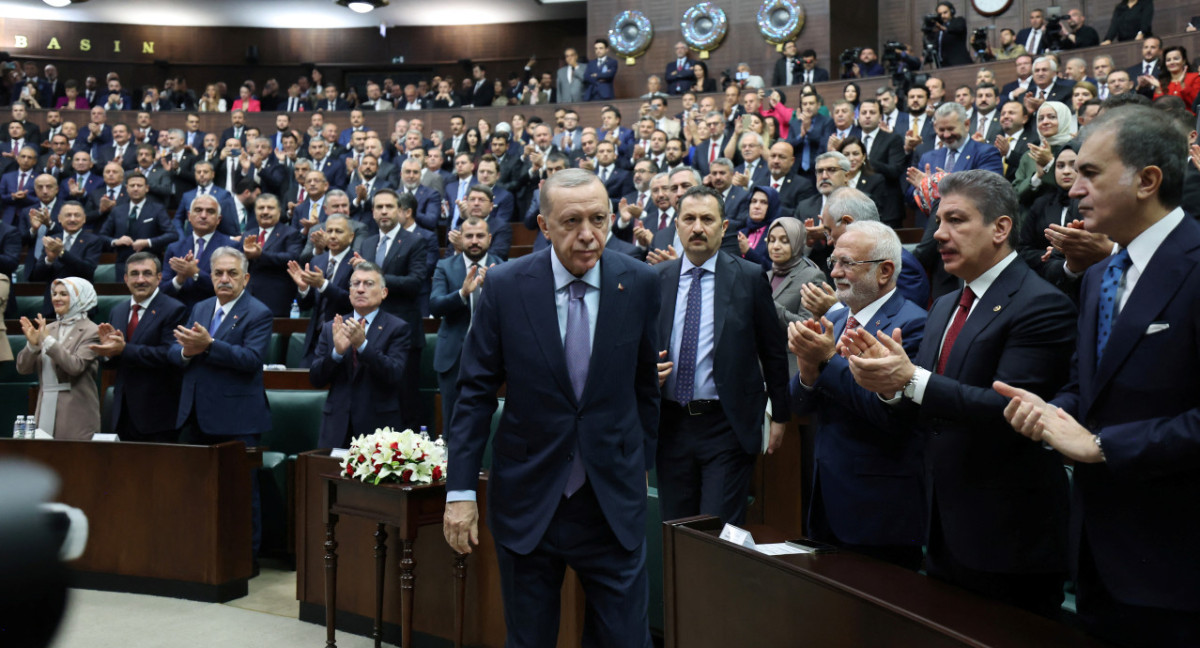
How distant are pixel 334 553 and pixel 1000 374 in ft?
7.46

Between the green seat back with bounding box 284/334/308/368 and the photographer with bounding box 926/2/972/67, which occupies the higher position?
the photographer with bounding box 926/2/972/67

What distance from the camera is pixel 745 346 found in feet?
8.98

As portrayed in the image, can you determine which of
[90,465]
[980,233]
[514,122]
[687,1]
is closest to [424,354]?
[90,465]

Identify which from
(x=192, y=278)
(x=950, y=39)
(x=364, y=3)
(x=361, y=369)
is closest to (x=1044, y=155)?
(x=361, y=369)

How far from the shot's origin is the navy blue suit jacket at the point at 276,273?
612cm

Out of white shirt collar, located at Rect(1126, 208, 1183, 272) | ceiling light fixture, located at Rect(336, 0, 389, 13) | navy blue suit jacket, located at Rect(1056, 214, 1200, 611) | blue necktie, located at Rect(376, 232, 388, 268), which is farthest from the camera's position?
ceiling light fixture, located at Rect(336, 0, 389, 13)

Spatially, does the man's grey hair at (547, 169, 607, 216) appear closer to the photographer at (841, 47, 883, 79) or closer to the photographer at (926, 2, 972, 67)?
the photographer at (841, 47, 883, 79)

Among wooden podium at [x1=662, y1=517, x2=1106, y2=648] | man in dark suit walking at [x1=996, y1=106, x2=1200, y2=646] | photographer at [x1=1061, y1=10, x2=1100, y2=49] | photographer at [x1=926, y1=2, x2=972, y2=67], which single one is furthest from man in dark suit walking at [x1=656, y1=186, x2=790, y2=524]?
photographer at [x1=926, y1=2, x2=972, y2=67]

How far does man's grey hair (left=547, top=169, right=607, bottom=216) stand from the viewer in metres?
2.02

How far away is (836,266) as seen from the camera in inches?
92.9

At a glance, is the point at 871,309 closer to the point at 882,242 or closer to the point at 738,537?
the point at 882,242

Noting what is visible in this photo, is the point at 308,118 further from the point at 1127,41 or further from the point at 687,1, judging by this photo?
the point at 1127,41

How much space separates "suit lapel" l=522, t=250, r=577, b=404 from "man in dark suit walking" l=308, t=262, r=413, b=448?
186 cm

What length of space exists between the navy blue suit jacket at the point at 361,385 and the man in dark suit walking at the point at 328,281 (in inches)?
36.1
